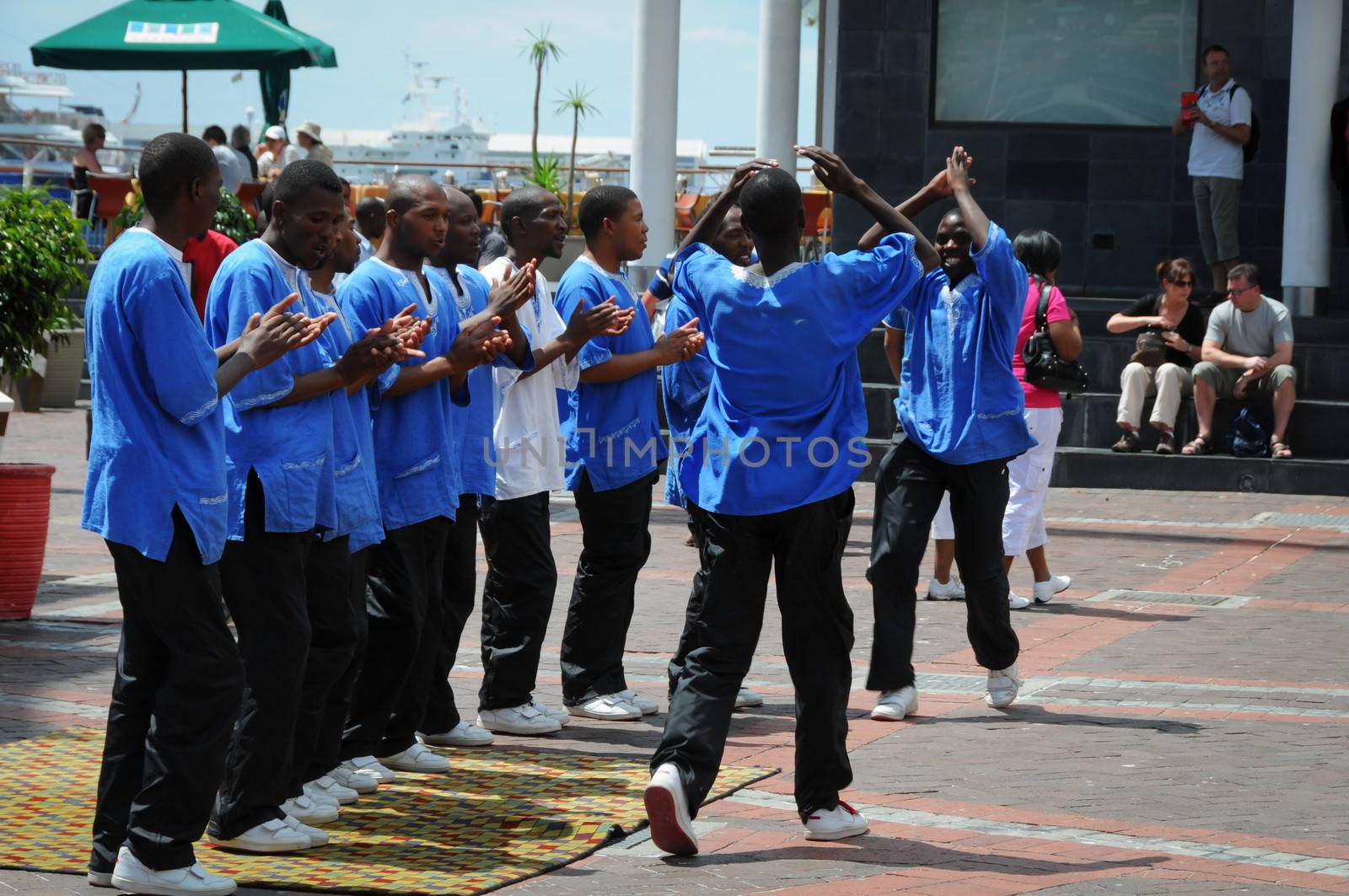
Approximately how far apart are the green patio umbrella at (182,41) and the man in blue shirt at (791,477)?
35.3ft

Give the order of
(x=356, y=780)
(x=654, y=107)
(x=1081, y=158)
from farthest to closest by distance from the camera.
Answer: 1. (x=1081, y=158)
2. (x=654, y=107)
3. (x=356, y=780)

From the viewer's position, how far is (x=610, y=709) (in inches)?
295

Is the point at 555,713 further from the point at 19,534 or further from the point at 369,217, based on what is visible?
the point at 19,534

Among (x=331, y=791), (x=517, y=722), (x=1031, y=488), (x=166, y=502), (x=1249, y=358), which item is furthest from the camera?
(x=1249, y=358)

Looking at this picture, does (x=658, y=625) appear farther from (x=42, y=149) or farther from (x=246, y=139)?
(x=42, y=149)

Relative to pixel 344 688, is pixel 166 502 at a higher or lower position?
higher

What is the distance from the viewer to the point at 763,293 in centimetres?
572

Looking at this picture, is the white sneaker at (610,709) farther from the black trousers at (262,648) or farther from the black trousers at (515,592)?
the black trousers at (262,648)

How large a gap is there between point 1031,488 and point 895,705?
2.98 meters

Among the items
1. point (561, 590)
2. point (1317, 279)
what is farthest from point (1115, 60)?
point (561, 590)

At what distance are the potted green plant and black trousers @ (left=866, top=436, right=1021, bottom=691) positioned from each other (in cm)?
426

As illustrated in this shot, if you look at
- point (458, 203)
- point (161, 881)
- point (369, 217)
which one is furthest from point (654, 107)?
point (161, 881)

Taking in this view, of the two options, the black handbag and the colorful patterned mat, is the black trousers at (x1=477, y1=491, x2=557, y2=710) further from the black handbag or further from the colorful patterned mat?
the black handbag

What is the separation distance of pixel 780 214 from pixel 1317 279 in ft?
42.6
